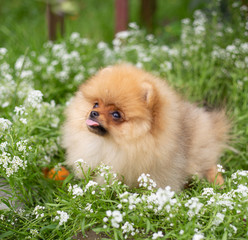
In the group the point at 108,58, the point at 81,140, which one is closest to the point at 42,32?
the point at 108,58

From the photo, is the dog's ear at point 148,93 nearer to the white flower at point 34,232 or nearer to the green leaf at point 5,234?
the white flower at point 34,232

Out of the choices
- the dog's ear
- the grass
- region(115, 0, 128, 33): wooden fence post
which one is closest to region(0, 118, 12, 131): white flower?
the grass

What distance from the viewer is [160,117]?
91.6 inches

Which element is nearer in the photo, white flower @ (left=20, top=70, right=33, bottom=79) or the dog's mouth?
the dog's mouth

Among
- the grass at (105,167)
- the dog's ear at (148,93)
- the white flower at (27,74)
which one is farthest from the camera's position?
the white flower at (27,74)

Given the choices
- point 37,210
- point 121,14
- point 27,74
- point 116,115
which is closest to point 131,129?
point 116,115

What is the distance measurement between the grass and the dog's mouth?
0.26m

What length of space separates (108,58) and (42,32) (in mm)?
1900

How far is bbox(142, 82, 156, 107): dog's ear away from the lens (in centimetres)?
222

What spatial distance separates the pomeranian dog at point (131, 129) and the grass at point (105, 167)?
0.44 ft

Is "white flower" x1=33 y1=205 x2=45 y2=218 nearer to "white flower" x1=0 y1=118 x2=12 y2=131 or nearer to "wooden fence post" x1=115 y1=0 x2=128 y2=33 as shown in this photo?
"white flower" x1=0 y1=118 x2=12 y2=131

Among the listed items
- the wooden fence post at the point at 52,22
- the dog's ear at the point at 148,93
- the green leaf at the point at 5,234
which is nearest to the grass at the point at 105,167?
the green leaf at the point at 5,234

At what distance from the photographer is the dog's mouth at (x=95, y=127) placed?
7.31ft

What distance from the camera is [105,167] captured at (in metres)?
2.25
